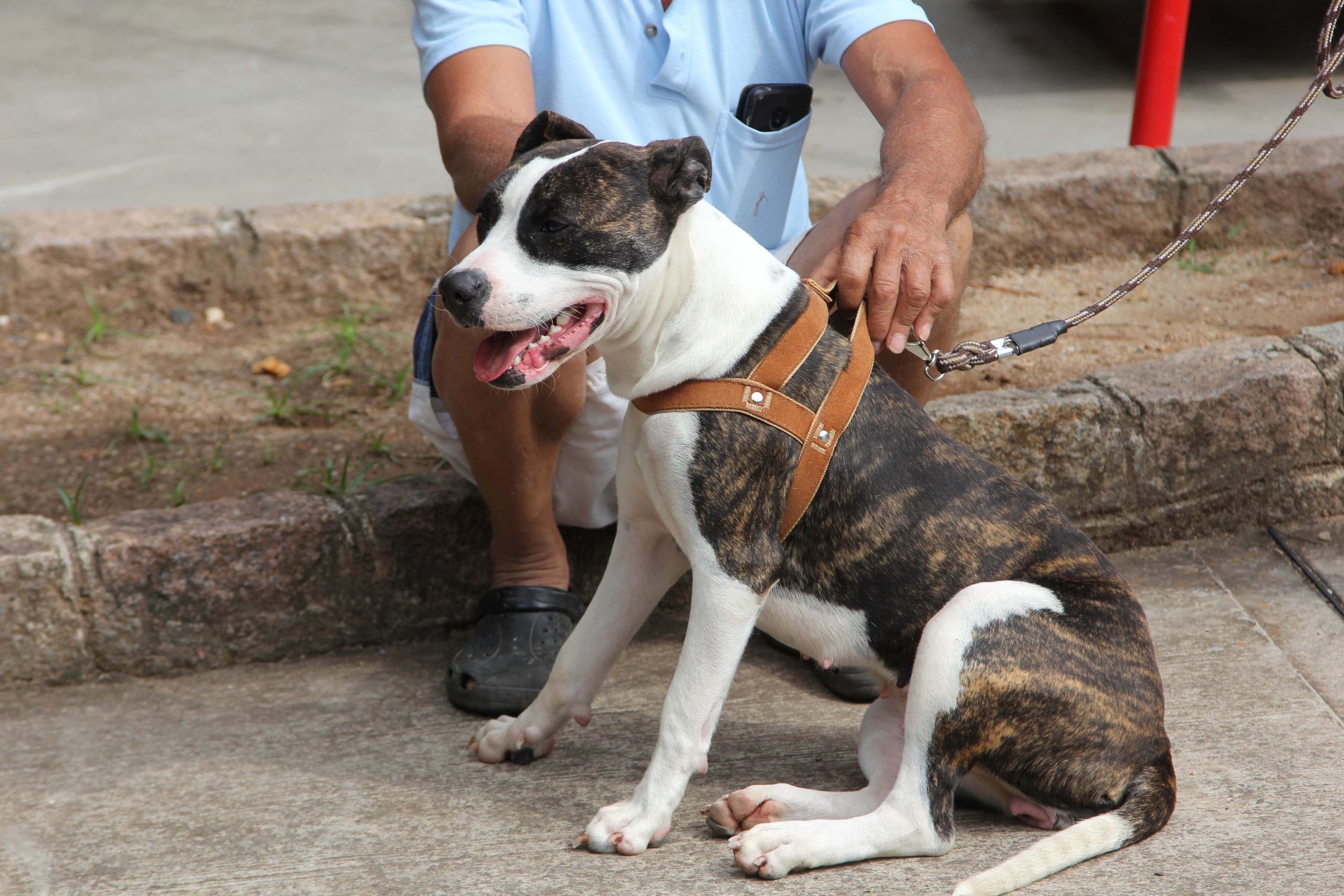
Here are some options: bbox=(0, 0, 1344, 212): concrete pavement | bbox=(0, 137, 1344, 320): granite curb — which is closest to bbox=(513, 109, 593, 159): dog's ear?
bbox=(0, 137, 1344, 320): granite curb

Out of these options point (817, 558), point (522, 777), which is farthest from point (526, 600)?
point (817, 558)

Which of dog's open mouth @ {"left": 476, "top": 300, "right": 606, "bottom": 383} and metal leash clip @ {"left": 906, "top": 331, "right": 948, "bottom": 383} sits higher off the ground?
dog's open mouth @ {"left": 476, "top": 300, "right": 606, "bottom": 383}

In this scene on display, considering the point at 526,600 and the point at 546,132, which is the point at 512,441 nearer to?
the point at 526,600

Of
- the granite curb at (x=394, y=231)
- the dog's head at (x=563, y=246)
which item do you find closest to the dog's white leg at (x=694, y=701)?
the dog's head at (x=563, y=246)

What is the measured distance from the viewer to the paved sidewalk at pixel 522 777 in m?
2.18

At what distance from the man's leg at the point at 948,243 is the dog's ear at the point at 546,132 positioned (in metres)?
0.67

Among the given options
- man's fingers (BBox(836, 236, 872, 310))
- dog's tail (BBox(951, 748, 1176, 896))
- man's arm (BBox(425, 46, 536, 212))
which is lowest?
dog's tail (BBox(951, 748, 1176, 896))

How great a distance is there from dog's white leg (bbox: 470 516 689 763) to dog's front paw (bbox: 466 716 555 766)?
0.07 metres

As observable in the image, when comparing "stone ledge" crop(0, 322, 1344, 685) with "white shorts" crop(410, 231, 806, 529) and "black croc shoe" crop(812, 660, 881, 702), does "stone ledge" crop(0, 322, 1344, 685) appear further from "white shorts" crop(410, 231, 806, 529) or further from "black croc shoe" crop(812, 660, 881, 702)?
"black croc shoe" crop(812, 660, 881, 702)

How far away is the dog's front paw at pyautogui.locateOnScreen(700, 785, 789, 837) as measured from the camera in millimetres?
2221

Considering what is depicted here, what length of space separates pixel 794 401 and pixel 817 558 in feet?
0.99

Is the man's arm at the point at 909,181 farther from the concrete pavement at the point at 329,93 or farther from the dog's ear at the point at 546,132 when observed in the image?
the concrete pavement at the point at 329,93

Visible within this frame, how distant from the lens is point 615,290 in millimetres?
2049

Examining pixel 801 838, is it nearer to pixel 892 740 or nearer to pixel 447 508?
pixel 892 740
